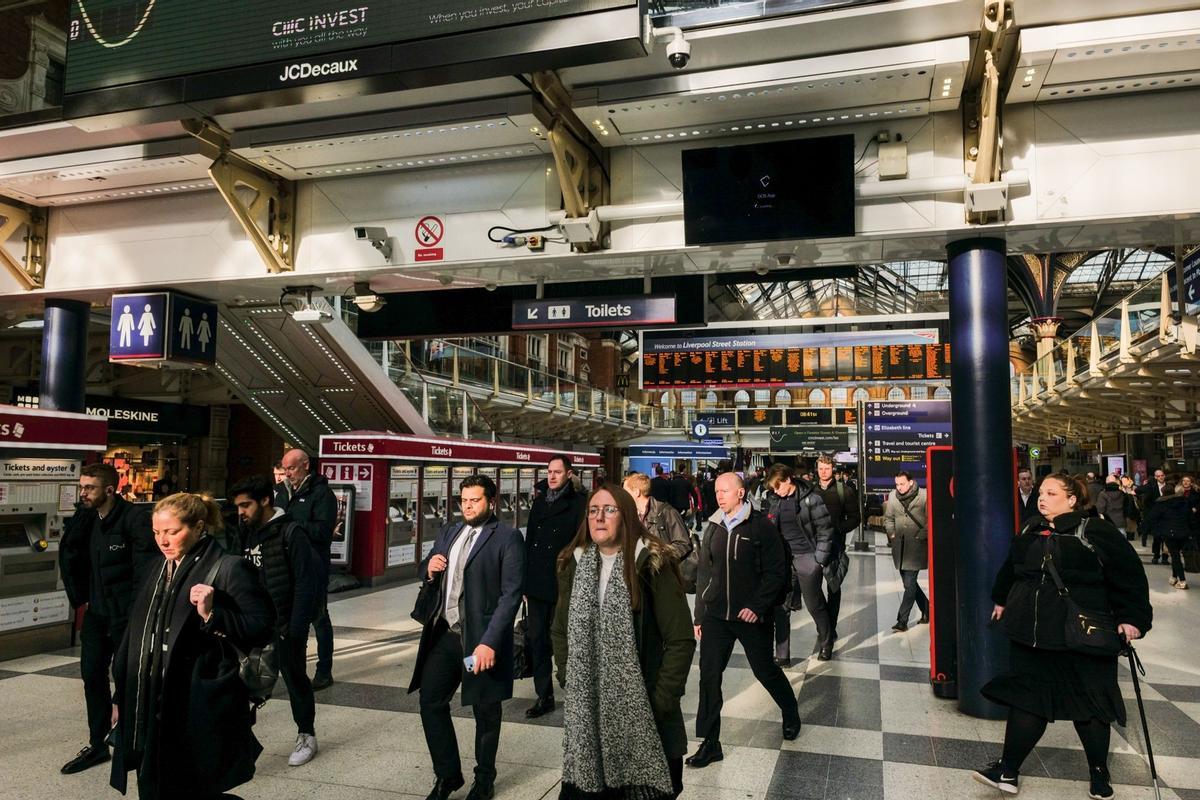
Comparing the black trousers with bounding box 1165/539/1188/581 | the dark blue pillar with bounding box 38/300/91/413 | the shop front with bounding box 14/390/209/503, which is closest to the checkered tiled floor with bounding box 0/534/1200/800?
the dark blue pillar with bounding box 38/300/91/413

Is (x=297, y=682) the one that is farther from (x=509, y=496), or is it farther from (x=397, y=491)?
(x=509, y=496)

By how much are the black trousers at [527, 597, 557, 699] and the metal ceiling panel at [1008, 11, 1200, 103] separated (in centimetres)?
450

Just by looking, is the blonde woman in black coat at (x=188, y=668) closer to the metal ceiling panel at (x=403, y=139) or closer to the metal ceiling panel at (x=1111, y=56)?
the metal ceiling panel at (x=403, y=139)

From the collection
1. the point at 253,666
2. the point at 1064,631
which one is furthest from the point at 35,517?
the point at 1064,631

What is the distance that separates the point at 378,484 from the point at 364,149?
22.7ft

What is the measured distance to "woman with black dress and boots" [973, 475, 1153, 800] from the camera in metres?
3.82

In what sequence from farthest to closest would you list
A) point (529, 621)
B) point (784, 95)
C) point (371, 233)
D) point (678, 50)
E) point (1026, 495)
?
point (1026, 495), point (371, 233), point (529, 621), point (784, 95), point (678, 50)

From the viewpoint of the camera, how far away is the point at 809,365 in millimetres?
14398

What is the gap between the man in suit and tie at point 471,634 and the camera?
3.70m

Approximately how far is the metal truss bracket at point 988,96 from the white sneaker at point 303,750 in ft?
16.7

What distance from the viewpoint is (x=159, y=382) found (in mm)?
18422

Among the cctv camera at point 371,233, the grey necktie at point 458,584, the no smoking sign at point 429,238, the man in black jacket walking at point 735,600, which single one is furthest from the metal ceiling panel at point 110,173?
the man in black jacket walking at point 735,600

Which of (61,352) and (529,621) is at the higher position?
(61,352)

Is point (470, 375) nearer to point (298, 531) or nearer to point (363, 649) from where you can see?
point (363, 649)
